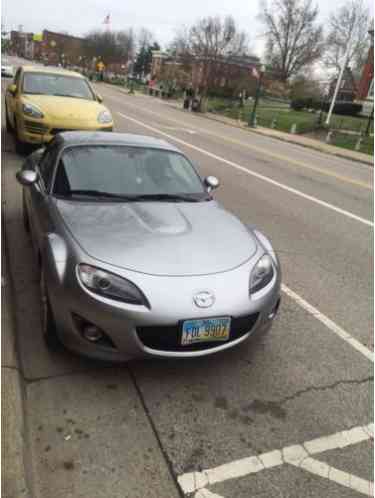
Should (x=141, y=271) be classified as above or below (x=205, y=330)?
above

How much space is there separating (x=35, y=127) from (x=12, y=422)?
7.00 metres

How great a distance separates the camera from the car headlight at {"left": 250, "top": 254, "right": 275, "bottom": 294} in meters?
2.92

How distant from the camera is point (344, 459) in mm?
2500

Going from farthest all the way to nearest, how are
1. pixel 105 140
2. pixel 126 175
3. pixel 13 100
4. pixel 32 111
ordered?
pixel 13 100 < pixel 32 111 < pixel 105 140 < pixel 126 175

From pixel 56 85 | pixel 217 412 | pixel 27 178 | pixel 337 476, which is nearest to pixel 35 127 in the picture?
pixel 56 85

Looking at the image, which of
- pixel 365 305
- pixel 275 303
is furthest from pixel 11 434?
pixel 365 305

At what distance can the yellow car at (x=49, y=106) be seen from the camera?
8.20m

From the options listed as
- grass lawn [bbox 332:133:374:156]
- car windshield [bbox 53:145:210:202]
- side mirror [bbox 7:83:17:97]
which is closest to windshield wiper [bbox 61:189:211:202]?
car windshield [bbox 53:145:210:202]

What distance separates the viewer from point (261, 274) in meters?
3.04

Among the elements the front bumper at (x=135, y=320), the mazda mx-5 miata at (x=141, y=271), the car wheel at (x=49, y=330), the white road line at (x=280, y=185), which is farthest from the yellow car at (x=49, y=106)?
the front bumper at (x=135, y=320)

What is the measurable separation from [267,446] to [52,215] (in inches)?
88.0

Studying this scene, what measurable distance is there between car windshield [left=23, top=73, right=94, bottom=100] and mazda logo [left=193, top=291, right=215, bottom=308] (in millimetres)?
8048

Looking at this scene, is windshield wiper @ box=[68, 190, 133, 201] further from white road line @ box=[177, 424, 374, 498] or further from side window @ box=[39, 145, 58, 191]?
white road line @ box=[177, 424, 374, 498]

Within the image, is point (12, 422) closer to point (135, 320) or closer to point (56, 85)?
point (135, 320)
